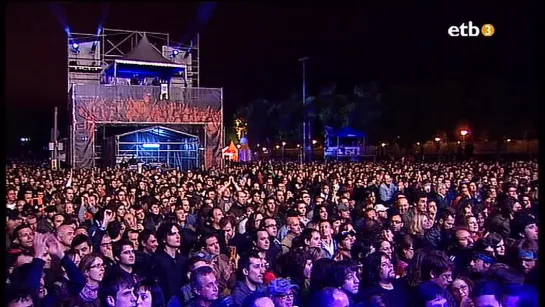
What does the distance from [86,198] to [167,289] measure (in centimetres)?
285

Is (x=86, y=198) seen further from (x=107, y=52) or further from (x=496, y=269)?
(x=496, y=269)

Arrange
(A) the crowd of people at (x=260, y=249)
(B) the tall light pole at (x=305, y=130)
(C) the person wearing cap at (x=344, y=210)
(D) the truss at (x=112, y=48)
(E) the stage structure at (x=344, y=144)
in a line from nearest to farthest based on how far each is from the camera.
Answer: (A) the crowd of people at (x=260, y=249), (D) the truss at (x=112, y=48), (C) the person wearing cap at (x=344, y=210), (B) the tall light pole at (x=305, y=130), (E) the stage structure at (x=344, y=144)

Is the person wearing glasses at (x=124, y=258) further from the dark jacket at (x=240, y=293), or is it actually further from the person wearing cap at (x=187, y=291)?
the dark jacket at (x=240, y=293)

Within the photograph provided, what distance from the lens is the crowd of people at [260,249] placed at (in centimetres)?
318

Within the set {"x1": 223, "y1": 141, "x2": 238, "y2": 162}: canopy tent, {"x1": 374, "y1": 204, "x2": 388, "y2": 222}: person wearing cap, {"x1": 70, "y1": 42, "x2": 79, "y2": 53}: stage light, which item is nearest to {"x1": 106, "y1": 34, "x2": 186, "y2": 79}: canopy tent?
{"x1": 70, "y1": 42, "x2": 79, "y2": 53}: stage light

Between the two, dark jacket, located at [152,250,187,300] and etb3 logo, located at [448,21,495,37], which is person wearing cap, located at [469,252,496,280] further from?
dark jacket, located at [152,250,187,300]

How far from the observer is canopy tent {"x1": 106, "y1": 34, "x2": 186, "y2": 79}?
6.48 metres

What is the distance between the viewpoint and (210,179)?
7.54m

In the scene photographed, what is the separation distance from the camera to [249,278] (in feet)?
11.5

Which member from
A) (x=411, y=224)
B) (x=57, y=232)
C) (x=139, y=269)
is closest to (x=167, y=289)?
(x=139, y=269)

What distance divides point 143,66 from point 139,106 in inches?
19.0

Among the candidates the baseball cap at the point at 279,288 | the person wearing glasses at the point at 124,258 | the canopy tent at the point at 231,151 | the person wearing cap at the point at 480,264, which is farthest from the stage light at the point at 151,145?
the person wearing cap at the point at 480,264

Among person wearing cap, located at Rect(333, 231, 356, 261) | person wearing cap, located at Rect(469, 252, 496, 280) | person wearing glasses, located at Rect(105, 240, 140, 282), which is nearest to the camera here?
person wearing glasses, located at Rect(105, 240, 140, 282)

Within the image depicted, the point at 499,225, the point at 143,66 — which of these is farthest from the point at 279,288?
the point at 143,66
